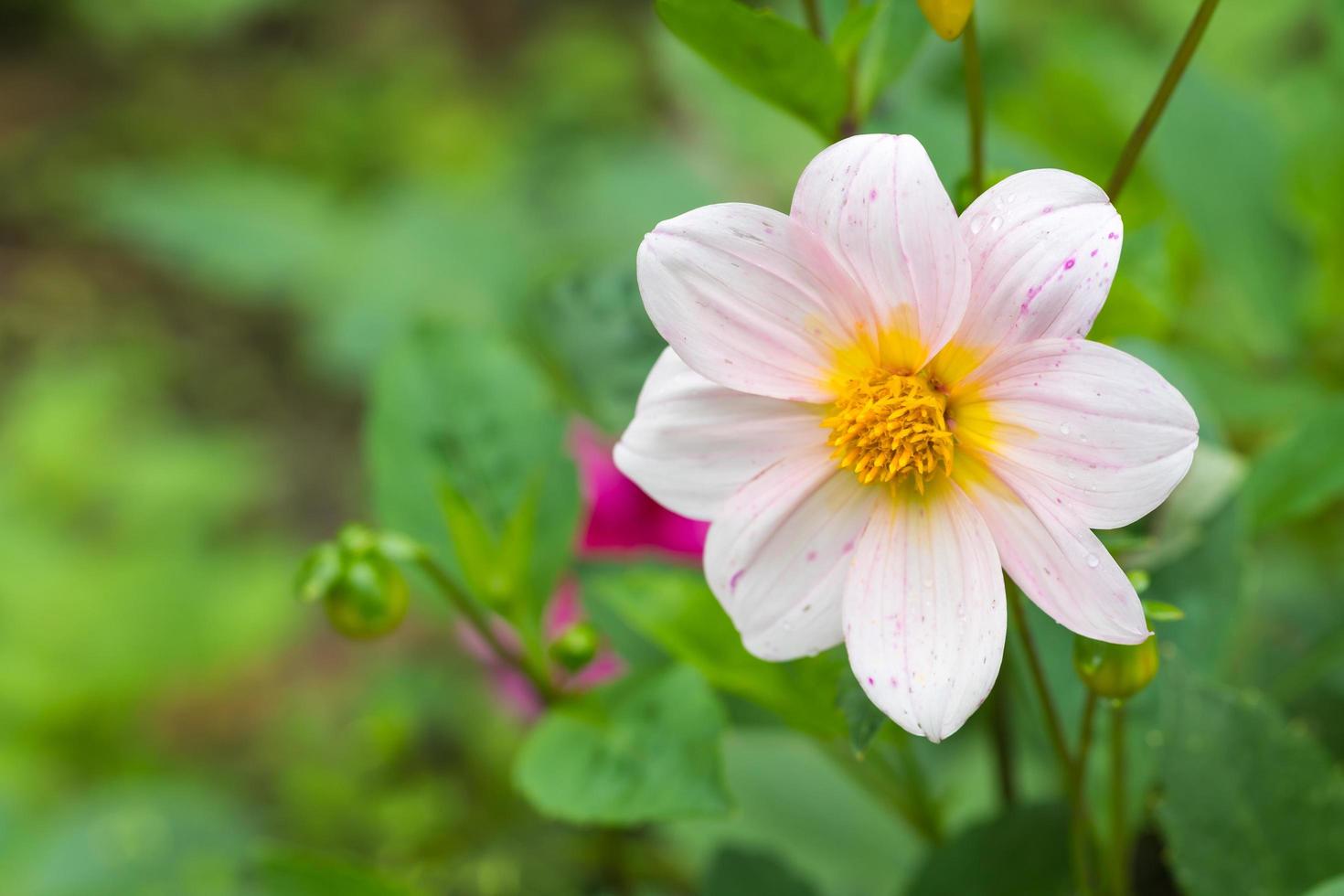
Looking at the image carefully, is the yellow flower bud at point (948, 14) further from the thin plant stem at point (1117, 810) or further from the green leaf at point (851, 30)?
the thin plant stem at point (1117, 810)

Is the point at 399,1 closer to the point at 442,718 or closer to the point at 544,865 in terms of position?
the point at 442,718

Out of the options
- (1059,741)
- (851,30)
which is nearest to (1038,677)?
(1059,741)

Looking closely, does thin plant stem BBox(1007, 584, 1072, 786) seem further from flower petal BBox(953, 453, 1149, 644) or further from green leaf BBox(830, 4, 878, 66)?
green leaf BBox(830, 4, 878, 66)

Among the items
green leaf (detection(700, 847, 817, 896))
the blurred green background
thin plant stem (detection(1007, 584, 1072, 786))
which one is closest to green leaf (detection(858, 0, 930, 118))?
the blurred green background

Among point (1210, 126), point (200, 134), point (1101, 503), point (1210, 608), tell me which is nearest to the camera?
point (1101, 503)

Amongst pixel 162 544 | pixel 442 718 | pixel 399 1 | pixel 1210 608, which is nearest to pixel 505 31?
pixel 399 1

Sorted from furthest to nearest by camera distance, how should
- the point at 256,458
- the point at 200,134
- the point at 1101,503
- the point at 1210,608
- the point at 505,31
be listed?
the point at 505,31 < the point at 200,134 < the point at 256,458 < the point at 1210,608 < the point at 1101,503

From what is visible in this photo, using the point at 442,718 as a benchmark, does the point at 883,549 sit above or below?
above

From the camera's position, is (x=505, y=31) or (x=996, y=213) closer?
(x=996, y=213)
